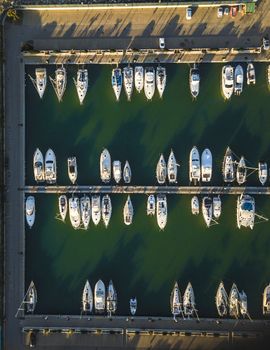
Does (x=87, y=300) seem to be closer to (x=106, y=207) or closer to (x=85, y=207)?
(x=85, y=207)

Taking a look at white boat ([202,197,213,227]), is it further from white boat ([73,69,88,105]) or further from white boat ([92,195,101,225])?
white boat ([73,69,88,105])

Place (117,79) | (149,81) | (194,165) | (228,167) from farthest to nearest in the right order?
(117,79), (149,81), (194,165), (228,167)

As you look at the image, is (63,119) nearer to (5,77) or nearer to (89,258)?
(5,77)

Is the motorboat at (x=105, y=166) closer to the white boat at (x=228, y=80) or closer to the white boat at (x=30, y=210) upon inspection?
the white boat at (x=30, y=210)

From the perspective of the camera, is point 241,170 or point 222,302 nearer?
point 241,170

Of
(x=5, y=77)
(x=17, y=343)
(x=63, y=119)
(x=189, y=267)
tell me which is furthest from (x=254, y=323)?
(x=5, y=77)

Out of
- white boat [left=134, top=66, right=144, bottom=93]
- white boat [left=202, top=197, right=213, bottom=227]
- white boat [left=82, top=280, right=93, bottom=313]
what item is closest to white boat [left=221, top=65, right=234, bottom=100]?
white boat [left=134, top=66, right=144, bottom=93]

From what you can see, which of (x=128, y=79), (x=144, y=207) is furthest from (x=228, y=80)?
(x=144, y=207)
